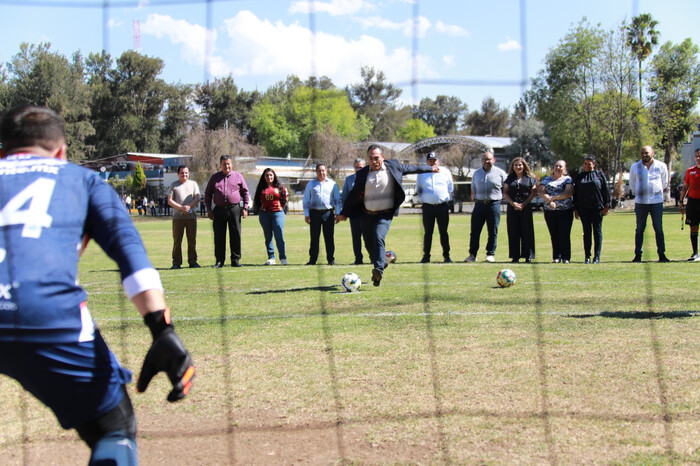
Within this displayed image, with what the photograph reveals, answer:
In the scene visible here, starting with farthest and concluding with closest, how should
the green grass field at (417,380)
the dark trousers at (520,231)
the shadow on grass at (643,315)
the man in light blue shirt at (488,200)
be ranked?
the man in light blue shirt at (488,200) → the dark trousers at (520,231) → the shadow on grass at (643,315) → the green grass field at (417,380)

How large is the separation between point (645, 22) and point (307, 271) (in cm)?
4544

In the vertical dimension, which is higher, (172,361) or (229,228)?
(229,228)

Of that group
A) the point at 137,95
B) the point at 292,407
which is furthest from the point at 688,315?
the point at 137,95

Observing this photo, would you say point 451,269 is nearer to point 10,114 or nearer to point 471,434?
point 471,434

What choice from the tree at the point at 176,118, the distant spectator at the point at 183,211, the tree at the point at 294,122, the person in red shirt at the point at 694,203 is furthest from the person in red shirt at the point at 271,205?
the tree at the point at 294,122

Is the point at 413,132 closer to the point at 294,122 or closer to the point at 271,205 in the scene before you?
the point at 294,122

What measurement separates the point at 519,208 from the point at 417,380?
8044 mm

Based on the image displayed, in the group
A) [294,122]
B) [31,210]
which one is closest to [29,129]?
[31,210]

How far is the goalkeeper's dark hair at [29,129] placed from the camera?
243 cm

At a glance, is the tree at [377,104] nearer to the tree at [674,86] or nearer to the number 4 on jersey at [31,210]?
the tree at [674,86]

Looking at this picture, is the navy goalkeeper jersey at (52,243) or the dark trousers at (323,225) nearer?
the navy goalkeeper jersey at (52,243)

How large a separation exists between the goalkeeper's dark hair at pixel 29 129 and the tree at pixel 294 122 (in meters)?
56.0

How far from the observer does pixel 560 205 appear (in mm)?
11953

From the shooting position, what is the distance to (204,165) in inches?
2008
